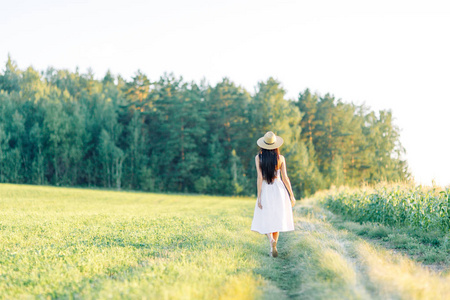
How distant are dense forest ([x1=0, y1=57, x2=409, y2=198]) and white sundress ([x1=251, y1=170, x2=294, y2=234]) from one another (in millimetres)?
45176

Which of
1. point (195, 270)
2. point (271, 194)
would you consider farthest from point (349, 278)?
point (271, 194)

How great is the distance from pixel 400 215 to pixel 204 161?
46.6m

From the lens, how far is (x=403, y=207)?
42.1ft

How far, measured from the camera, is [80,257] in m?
6.40

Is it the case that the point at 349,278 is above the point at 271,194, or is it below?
below

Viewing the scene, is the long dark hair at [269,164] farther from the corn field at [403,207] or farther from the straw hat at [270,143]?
the corn field at [403,207]

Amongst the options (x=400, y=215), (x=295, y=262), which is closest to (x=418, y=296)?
(x=295, y=262)

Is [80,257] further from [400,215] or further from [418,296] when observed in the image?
[400,215]

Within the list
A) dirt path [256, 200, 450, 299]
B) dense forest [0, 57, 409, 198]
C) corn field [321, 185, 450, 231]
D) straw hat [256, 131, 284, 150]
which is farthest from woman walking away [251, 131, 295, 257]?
dense forest [0, 57, 409, 198]

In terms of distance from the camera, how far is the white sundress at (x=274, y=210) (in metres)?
8.33

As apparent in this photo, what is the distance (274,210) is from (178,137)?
162 feet

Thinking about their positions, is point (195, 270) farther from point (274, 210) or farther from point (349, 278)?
point (274, 210)

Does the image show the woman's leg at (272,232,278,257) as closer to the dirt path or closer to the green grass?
the green grass

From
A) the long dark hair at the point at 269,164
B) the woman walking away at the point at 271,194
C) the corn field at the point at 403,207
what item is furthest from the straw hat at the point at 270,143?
the corn field at the point at 403,207
